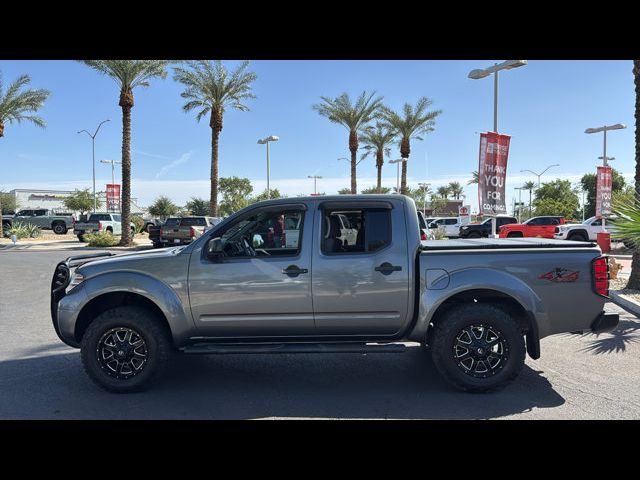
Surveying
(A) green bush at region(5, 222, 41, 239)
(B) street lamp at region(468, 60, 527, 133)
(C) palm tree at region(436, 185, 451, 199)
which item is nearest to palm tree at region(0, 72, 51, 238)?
(A) green bush at region(5, 222, 41, 239)

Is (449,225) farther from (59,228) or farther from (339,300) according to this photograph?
(339,300)

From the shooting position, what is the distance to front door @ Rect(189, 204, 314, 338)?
4.75 m

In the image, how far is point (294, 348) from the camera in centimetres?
468

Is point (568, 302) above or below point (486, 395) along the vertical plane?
above

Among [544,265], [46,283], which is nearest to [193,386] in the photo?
[544,265]

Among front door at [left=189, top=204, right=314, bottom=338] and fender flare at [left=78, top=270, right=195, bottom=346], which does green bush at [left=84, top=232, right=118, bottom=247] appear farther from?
front door at [left=189, top=204, right=314, bottom=338]

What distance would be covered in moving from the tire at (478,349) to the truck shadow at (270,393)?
17 centimetres

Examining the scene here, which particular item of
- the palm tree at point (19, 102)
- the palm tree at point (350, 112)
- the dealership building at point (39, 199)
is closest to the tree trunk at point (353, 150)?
the palm tree at point (350, 112)

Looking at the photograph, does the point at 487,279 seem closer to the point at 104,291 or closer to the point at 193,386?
the point at 193,386

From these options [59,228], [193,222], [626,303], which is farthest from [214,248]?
[59,228]

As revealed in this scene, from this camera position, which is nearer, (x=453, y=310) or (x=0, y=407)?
(x=0, y=407)

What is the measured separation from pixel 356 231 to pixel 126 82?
24.1 meters
